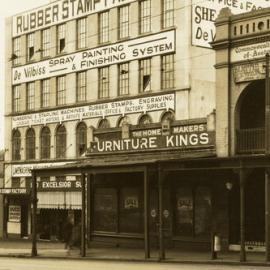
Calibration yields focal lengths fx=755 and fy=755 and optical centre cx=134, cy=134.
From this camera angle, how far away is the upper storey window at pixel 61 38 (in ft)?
164

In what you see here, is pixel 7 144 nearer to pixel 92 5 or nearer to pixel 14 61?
pixel 14 61

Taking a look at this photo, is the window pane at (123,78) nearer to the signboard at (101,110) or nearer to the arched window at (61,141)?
the signboard at (101,110)

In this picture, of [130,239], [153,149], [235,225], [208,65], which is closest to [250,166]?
[235,225]

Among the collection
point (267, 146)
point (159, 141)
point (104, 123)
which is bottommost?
point (267, 146)

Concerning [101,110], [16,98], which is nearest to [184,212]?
[101,110]

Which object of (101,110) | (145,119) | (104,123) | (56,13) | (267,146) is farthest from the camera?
(56,13)

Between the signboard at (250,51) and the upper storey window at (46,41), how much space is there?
77.0 ft

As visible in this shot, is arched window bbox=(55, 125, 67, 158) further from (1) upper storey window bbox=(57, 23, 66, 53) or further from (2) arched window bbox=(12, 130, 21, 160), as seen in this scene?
(1) upper storey window bbox=(57, 23, 66, 53)

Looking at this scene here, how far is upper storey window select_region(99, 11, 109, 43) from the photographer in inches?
1843

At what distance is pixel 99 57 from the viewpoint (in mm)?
46875

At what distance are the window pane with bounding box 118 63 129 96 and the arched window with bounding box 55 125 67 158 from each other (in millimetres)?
5948

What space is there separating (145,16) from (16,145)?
1503 cm

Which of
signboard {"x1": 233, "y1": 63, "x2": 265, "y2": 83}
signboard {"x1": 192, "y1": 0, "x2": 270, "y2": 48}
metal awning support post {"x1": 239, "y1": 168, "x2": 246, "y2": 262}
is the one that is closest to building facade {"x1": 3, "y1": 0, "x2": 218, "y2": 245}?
signboard {"x1": 192, "y1": 0, "x2": 270, "y2": 48}

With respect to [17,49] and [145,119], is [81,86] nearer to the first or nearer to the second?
[145,119]
